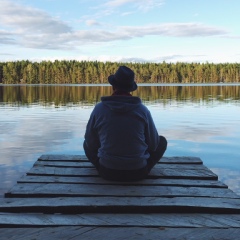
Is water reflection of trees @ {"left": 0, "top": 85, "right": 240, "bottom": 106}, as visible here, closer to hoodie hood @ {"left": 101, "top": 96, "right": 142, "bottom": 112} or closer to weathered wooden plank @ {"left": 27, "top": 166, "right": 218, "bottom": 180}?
weathered wooden plank @ {"left": 27, "top": 166, "right": 218, "bottom": 180}

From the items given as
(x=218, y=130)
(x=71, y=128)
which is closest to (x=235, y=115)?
(x=218, y=130)

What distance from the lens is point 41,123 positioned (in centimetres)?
1806

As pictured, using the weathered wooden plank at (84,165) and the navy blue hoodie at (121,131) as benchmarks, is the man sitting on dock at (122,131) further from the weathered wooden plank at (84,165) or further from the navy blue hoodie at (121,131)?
the weathered wooden plank at (84,165)

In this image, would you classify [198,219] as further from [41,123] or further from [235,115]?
[235,115]

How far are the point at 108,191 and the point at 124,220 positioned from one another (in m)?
0.92

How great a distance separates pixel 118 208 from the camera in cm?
374

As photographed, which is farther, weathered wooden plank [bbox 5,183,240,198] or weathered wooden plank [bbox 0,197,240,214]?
weathered wooden plank [bbox 5,183,240,198]

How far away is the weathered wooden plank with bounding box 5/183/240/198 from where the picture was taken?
4.17 meters

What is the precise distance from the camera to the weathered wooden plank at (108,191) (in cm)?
417

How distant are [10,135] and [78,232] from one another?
39.3ft

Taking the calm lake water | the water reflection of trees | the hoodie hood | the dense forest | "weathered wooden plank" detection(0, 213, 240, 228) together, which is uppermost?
the dense forest

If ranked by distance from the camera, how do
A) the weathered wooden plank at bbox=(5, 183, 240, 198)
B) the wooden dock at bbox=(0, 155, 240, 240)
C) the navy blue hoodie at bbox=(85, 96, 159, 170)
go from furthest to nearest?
1. the navy blue hoodie at bbox=(85, 96, 159, 170)
2. the weathered wooden plank at bbox=(5, 183, 240, 198)
3. the wooden dock at bbox=(0, 155, 240, 240)

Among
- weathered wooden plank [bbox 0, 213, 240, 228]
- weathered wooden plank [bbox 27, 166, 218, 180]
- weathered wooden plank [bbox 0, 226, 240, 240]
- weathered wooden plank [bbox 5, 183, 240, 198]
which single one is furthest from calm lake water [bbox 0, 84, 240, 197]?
weathered wooden plank [bbox 0, 226, 240, 240]

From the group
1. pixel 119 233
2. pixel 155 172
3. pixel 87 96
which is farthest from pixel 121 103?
pixel 87 96
